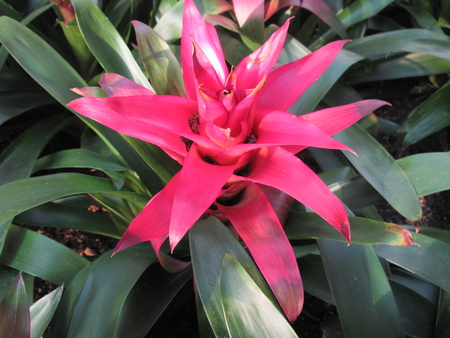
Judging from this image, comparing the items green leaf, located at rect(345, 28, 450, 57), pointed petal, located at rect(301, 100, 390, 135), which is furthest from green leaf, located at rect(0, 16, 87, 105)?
green leaf, located at rect(345, 28, 450, 57)

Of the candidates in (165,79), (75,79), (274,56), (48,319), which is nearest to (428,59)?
(274,56)

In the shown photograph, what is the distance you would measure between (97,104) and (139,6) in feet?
2.77

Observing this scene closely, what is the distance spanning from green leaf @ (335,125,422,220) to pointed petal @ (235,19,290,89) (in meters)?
0.38

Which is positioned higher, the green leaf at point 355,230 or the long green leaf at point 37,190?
the long green leaf at point 37,190

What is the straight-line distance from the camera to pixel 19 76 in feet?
4.36

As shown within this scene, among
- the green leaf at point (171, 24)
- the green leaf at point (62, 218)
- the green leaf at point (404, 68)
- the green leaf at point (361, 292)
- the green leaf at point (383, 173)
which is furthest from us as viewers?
the green leaf at point (404, 68)

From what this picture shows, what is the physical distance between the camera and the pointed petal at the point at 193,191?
58cm

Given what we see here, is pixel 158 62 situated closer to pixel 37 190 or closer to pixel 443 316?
pixel 37 190

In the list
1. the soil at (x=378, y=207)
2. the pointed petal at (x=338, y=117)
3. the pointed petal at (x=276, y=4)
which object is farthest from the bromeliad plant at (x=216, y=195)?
the pointed petal at (x=276, y=4)

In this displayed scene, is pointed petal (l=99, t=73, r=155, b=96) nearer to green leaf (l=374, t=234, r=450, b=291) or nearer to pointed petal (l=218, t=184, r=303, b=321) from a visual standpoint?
pointed petal (l=218, t=184, r=303, b=321)

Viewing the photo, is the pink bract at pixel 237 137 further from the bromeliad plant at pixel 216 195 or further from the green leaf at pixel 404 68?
the green leaf at pixel 404 68

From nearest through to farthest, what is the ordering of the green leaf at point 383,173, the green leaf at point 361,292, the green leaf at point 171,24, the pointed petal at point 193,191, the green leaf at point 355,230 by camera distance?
the pointed petal at point 193,191 < the green leaf at point 355,230 < the green leaf at point 361,292 < the green leaf at point 383,173 < the green leaf at point 171,24

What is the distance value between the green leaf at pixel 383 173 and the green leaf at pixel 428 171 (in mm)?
36

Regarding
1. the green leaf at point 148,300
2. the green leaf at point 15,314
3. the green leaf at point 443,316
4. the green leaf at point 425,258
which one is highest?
the green leaf at point 15,314
